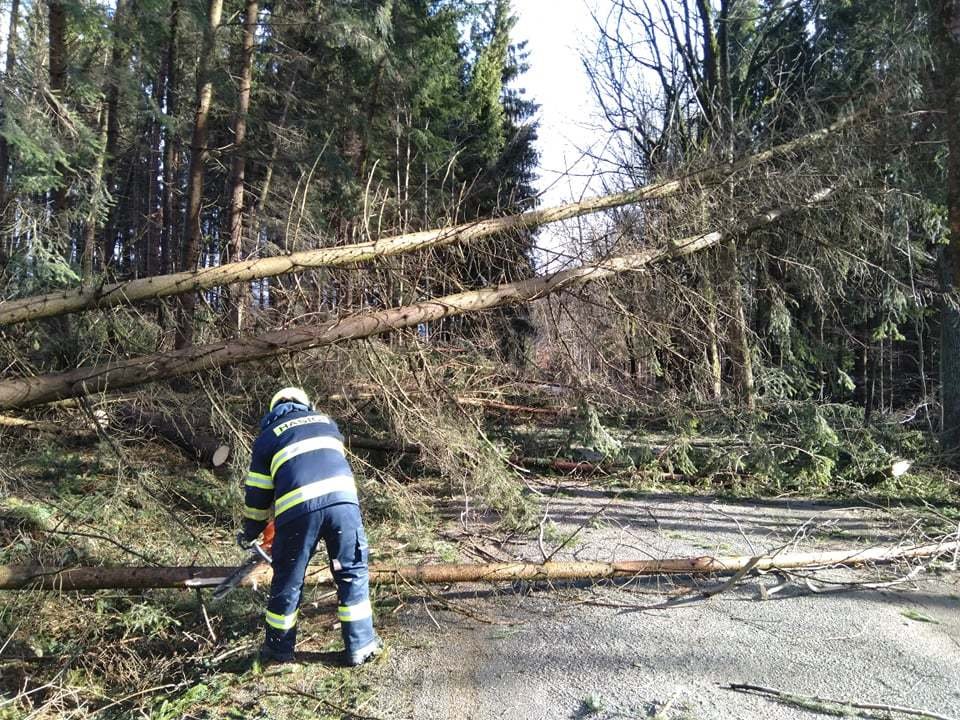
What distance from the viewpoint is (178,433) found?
22.5 feet

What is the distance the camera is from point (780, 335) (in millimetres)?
9758

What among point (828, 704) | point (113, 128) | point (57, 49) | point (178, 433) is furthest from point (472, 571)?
point (113, 128)

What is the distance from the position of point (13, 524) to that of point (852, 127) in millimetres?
8423

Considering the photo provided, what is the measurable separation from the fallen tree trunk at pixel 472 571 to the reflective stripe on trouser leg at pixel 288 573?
393 millimetres

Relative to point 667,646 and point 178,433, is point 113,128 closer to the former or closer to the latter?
point 178,433

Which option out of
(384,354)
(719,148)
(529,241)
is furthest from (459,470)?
(719,148)

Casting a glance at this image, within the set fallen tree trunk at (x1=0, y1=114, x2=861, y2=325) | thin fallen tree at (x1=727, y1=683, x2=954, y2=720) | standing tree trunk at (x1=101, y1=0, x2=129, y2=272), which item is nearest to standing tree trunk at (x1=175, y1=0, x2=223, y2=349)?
standing tree trunk at (x1=101, y1=0, x2=129, y2=272)

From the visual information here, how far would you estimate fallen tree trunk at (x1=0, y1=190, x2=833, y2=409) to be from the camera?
4.72m

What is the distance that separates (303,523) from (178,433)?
411 cm

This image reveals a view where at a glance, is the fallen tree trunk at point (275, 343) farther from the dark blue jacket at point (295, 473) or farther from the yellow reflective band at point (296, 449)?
the yellow reflective band at point (296, 449)

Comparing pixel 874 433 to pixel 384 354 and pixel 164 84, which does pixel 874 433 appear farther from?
pixel 164 84

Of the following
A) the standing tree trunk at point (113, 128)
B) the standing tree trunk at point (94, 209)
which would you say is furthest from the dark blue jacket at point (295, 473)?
the standing tree trunk at point (94, 209)

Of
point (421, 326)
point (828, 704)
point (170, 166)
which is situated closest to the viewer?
point (828, 704)

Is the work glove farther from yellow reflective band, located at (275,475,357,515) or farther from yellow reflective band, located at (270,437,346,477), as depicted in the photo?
yellow reflective band, located at (270,437,346,477)
